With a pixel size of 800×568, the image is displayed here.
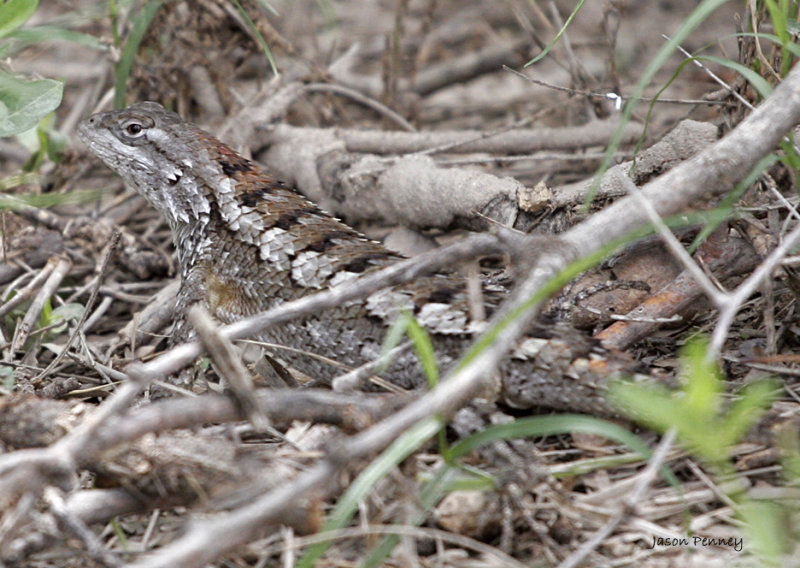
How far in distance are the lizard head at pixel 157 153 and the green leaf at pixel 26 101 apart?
2.38ft

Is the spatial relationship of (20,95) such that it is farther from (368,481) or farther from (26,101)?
(368,481)

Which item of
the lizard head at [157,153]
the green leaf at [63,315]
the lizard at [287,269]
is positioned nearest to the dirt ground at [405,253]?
the green leaf at [63,315]

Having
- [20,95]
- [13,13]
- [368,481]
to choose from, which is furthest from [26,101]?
[368,481]

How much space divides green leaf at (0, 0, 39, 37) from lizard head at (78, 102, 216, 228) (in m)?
0.96

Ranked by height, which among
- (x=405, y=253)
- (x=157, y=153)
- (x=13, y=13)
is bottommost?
(x=405, y=253)

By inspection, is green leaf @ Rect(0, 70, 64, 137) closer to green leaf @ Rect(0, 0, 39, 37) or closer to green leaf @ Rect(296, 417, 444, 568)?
green leaf @ Rect(0, 0, 39, 37)

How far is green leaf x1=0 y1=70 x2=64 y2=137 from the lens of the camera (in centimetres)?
337

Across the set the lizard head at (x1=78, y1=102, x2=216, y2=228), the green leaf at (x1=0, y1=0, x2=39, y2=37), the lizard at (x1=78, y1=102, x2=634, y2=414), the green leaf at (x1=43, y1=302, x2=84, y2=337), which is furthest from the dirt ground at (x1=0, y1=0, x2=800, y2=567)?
the green leaf at (x1=0, y1=0, x2=39, y2=37)

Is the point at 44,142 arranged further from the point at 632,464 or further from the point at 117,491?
Result: the point at 632,464

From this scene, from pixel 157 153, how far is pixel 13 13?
3.37 feet

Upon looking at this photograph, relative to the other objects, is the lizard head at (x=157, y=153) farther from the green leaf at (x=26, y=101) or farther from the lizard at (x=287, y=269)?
the green leaf at (x=26, y=101)

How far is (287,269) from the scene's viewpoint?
139 inches

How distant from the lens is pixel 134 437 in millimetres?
2115

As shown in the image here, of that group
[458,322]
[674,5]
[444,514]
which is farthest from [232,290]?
[674,5]
